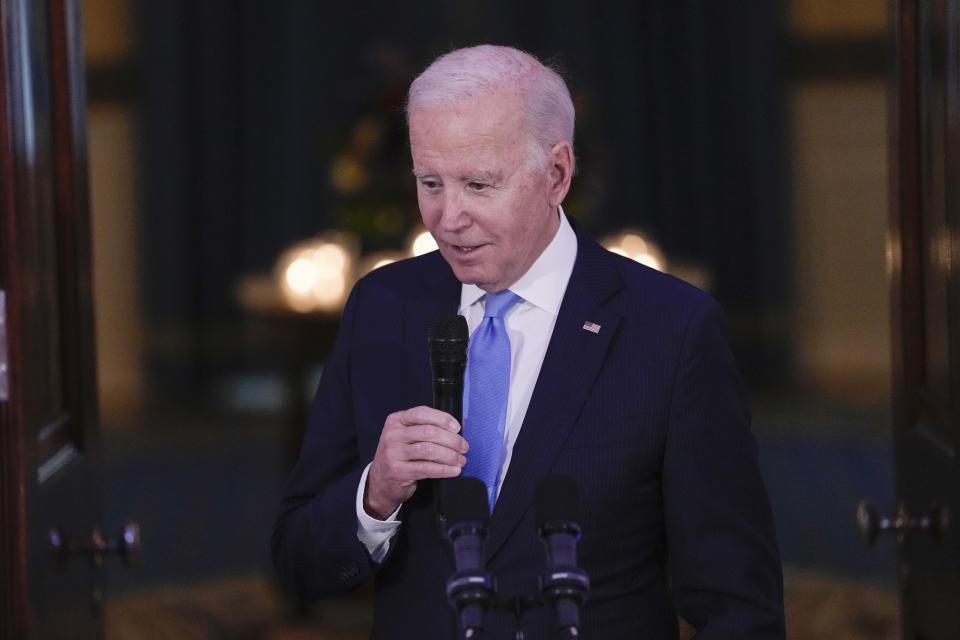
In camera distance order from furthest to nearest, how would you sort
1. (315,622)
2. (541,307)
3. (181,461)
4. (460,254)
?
(181,461), (315,622), (541,307), (460,254)

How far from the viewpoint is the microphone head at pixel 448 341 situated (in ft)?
5.30

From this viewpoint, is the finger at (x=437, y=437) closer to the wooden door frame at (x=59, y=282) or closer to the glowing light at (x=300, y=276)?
the wooden door frame at (x=59, y=282)

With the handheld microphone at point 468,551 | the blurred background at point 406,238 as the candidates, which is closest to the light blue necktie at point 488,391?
the handheld microphone at point 468,551

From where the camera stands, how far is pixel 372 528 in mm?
1856

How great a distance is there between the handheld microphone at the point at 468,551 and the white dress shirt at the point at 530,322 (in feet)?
1.34

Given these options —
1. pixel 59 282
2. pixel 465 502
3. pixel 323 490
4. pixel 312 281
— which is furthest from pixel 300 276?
pixel 465 502

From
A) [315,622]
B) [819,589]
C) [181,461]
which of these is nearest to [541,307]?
[315,622]

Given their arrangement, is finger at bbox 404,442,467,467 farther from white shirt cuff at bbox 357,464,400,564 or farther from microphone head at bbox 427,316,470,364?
white shirt cuff at bbox 357,464,400,564

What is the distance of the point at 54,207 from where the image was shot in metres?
2.44

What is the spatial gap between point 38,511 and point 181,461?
18.2ft

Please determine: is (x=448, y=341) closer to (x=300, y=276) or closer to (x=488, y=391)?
(x=488, y=391)

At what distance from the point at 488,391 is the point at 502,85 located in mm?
424

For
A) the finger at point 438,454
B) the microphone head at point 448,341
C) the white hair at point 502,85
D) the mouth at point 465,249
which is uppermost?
the white hair at point 502,85

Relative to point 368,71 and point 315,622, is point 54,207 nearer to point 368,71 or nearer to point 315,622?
point 315,622
